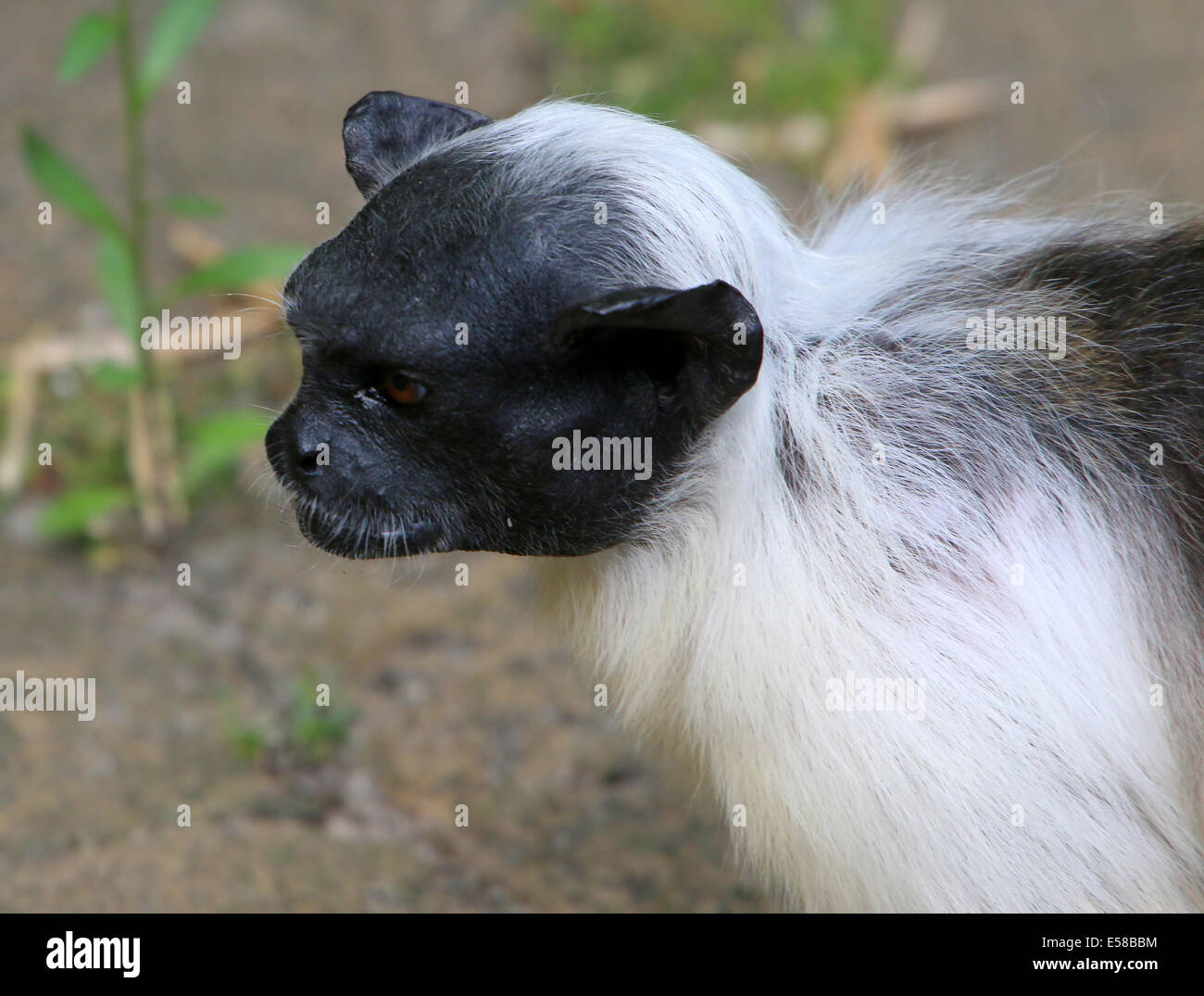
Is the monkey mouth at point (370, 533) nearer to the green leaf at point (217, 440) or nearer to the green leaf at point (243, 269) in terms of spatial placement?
the green leaf at point (217, 440)

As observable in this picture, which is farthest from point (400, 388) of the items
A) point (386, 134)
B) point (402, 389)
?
point (386, 134)

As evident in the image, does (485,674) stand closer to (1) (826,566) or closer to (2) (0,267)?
(1) (826,566)

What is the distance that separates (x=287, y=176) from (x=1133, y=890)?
652 centimetres

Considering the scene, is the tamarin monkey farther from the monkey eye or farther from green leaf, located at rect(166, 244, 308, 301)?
green leaf, located at rect(166, 244, 308, 301)

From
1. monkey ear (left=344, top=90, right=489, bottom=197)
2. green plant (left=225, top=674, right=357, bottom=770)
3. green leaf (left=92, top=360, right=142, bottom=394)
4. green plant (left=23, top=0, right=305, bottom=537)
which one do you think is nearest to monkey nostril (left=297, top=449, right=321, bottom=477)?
monkey ear (left=344, top=90, right=489, bottom=197)

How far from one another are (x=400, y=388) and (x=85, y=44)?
2.82m

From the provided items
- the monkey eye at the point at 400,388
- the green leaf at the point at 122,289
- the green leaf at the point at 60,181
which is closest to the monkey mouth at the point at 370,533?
the monkey eye at the point at 400,388

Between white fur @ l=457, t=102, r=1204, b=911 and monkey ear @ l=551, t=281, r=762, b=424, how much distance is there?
0.16 metres

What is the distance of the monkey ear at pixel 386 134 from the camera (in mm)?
3709

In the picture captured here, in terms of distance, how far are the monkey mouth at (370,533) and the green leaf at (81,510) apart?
2817mm

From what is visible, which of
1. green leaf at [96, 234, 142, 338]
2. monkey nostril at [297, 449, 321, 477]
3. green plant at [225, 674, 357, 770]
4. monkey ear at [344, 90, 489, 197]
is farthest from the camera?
green leaf at [96, 234, 142, 338]

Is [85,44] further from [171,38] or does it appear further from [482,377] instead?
[482,377]

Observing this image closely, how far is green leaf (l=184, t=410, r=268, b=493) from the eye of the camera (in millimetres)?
6008

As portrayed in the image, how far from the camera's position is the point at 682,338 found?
10.3ft
